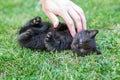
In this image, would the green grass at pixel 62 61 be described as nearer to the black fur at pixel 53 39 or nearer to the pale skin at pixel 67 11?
the black fur at pixel 53 39

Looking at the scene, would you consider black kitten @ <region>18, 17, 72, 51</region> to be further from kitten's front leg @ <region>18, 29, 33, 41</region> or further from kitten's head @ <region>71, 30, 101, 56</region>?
kitten's head @ <region>71, 30, 101, 56</region>

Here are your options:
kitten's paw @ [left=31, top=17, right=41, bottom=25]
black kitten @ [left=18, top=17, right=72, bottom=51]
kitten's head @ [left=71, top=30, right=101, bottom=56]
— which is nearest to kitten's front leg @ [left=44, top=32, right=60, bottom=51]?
black kitten @ [left=18, top=17, right=72, bottom=51]

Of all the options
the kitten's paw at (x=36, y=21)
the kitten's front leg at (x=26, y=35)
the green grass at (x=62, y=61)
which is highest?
the kitten's paw at (x=36, y=21)

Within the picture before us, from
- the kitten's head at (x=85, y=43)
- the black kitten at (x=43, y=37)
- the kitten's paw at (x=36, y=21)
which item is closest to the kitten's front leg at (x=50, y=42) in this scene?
the black kitten at (x=43, y=37)

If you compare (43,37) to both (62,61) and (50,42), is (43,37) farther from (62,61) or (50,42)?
(62,61)

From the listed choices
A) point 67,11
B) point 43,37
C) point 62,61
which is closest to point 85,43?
point 62,61

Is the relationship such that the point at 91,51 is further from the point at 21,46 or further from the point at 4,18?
the point at 4,18

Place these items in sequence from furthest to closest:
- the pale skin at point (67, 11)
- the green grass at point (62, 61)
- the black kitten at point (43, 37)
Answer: the black kitten at point (43, 37), the pale skin at point (67, 11), the green grass at point (62, 61)

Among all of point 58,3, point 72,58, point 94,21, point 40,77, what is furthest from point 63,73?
point 94,21
